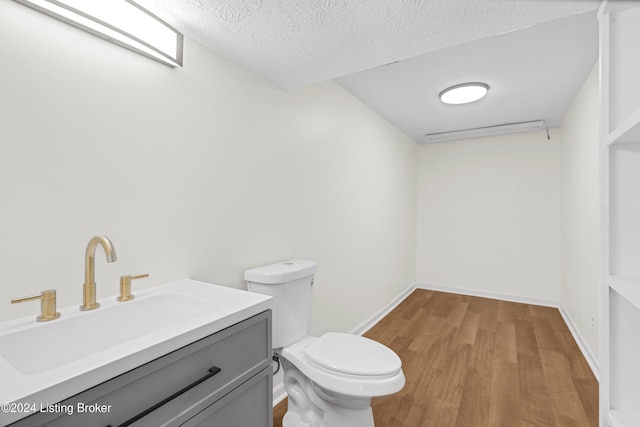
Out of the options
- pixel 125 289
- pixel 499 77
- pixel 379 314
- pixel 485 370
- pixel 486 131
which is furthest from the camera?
pixel 486 131

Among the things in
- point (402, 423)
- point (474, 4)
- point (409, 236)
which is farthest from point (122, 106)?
point (409, 236)

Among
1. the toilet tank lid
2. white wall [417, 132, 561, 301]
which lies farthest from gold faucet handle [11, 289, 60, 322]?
white wall [417, 132, 561, 301]

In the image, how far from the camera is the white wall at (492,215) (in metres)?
3.71

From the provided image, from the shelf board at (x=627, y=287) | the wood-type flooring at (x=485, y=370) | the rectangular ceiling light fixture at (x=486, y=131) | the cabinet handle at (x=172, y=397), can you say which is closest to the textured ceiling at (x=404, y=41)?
the rectangular ceiling light fixture at (x=486, y=131)

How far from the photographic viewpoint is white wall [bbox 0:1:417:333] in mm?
936

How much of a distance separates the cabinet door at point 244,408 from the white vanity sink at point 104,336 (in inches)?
9.0

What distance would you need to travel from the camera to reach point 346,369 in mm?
1330

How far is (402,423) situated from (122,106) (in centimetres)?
211

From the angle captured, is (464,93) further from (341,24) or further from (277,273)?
(277,273)

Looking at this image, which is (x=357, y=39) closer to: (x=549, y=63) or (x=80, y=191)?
(x=80, y=191)

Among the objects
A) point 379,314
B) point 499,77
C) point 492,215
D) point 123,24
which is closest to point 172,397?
point 123,24

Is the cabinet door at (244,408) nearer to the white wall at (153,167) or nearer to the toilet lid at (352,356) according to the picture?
the toilet lid at (352,356)

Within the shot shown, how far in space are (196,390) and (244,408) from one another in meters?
0.24

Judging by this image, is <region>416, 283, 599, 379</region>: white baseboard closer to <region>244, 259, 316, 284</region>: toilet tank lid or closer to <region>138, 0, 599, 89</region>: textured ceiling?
<region>244, 259, 316, 284</region>: toilet tank lid
